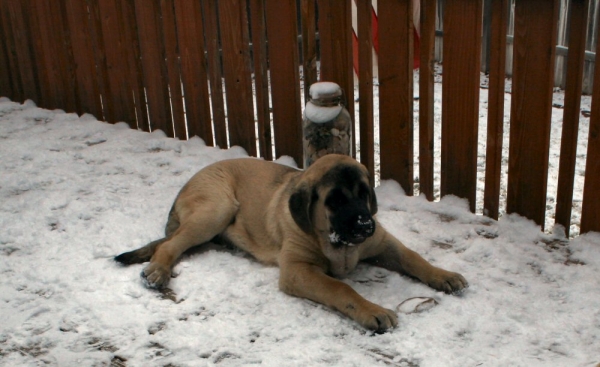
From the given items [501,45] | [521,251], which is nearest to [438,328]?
[521,251]

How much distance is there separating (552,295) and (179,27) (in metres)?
3.98

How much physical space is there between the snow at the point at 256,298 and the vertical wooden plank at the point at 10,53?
311 centimetres

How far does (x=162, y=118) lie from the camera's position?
639cm

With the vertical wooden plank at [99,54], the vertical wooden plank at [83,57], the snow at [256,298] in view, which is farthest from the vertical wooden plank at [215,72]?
the vertical wooden plank at [83,57]

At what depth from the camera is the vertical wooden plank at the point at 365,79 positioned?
4662mm

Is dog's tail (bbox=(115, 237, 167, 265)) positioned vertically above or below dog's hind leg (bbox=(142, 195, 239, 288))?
below

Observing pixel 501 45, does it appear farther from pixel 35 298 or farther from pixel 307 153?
pixel 35 298

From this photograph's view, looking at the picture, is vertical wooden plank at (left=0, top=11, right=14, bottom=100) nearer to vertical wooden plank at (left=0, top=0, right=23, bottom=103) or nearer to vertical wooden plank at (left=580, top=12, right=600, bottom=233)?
vertical wooden plank at (left=0, top=0, right=23, bottom=103)

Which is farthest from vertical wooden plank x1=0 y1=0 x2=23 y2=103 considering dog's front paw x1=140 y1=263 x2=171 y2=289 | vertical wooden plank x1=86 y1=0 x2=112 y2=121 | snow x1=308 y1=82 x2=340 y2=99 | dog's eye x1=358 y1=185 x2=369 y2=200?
dog's eye x1=358 y1=185 x2=369 y2=200

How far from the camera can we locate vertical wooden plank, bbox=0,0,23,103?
7379 mm

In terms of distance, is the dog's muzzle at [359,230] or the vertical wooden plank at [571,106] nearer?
the dog's muzzle at [359,230]

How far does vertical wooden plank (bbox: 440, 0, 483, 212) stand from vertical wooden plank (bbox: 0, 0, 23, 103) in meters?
5.04

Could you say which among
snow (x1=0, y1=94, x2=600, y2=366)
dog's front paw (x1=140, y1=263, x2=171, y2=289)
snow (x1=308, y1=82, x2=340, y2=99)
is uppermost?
snow (x1=308, y1=82, x2=340, y2=99)

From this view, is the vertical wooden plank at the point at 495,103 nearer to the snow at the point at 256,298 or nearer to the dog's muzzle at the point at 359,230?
the snow at the point at 256,298
